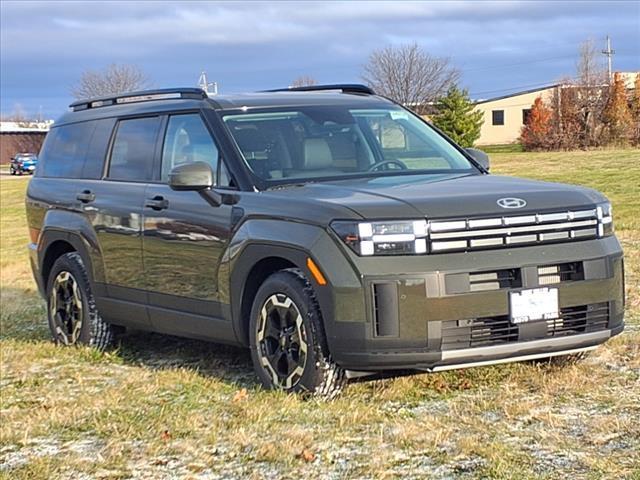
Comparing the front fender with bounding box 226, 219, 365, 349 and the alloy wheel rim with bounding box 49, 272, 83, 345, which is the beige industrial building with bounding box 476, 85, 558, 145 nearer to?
the alloy wheel rim with bounding box 49, 272, 83, 345

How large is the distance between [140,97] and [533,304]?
12.0ft

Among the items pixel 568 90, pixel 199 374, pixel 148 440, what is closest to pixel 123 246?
pixel 199 374

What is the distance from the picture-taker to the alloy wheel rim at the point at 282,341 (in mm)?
5820

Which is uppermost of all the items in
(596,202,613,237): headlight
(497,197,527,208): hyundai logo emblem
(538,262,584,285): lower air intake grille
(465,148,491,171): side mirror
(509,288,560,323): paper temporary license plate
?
(465,148,491,171): side mirror

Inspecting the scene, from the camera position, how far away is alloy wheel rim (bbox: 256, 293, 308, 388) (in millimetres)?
5820

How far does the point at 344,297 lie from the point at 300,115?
1937mm

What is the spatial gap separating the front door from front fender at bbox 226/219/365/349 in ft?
0.49

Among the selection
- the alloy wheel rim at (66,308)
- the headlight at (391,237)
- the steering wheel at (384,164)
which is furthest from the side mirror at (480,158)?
the alloy wheel rim at (66,308)

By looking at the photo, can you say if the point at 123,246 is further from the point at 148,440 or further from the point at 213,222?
the point at 148,440

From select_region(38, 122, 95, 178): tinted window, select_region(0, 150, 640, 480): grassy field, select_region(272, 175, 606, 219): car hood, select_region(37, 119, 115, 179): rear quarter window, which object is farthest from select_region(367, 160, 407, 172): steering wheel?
select_region(38, 122, 95, 178): tinted window

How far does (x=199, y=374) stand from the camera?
22.9 feet

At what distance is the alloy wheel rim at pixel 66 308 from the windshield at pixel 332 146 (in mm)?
2140

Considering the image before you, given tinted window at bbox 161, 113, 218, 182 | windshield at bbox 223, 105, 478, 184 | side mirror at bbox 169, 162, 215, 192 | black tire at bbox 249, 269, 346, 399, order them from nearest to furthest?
black tire at bbox 249, 269, 346, 399 < side mirror at bbox 169, 162, 215, 192 < windshield at bbox 223, 105, 478, 184 < tinted window at bbox 161, 113, 218, 182

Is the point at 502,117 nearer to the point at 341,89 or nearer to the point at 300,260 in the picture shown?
the point at 341,89
